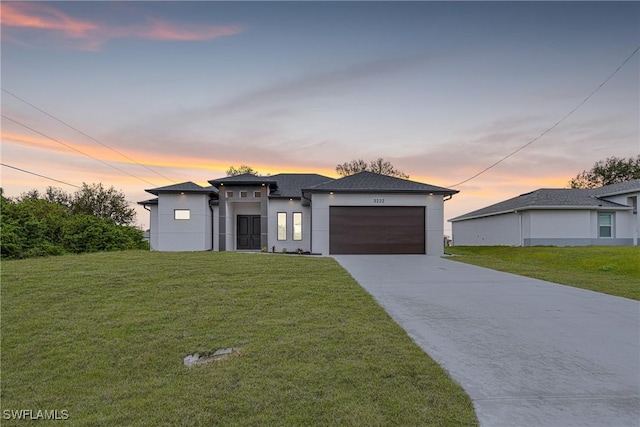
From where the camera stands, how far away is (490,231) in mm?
27422

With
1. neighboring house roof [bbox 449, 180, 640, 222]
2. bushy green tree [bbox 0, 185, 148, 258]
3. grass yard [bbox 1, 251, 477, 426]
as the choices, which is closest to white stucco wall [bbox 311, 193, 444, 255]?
neighboring house roof [bbox 449, 180, 640, 222]

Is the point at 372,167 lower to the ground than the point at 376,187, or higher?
higher

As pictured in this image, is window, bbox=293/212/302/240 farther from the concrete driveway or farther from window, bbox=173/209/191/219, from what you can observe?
A: the concrete driveway

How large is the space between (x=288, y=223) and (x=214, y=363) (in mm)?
15693

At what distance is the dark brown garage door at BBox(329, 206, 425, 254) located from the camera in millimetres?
16812

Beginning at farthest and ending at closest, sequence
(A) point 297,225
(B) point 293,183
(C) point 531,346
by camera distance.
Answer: (B) point 293,183
(A) point 297,225
(C) point 531,346

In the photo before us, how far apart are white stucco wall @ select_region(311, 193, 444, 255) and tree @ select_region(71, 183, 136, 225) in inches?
1122

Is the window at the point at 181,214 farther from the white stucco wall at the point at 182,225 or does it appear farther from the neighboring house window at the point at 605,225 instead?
the neighboring house window at the point at 605,225

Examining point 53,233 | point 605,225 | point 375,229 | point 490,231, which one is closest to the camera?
point 53,233

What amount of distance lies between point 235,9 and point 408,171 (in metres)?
35.2

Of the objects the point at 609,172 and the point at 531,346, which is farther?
the point at 609,172

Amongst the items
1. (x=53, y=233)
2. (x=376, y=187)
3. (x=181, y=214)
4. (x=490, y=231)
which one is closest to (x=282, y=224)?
(x=181, y=214)

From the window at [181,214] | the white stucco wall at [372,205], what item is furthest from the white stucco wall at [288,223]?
the window at [181,214]

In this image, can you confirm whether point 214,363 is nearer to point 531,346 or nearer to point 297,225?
point 531,346
